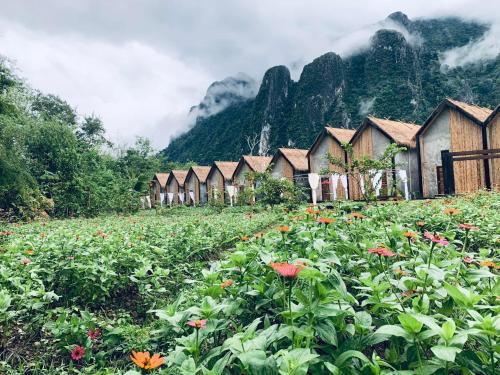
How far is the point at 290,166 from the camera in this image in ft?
84.3

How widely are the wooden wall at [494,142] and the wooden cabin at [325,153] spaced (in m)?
7.37

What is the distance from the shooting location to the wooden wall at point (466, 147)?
1683cm

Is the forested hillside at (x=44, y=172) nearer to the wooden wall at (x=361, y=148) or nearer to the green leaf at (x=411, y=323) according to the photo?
the wooden wall at (x=361, y=148)

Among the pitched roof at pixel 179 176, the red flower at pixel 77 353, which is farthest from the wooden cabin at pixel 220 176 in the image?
the red flower at pixel 77 353

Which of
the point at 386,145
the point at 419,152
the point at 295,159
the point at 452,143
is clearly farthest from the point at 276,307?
the point at 295,159

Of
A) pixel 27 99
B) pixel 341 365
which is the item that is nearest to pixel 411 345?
pixel 341 365

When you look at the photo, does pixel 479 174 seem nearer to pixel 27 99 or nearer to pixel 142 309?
pixel 142 309

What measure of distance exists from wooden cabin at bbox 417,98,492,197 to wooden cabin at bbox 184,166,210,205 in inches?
728

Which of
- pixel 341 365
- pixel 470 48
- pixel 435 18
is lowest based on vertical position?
pixel 341 365

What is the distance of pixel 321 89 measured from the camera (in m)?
60.6

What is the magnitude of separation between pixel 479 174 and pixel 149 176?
32385 mm

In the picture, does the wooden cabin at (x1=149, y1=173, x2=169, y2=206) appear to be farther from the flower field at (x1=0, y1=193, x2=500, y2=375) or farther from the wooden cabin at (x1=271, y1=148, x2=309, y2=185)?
the flower field at (x1=0, y1=193, x2=500, y2=375)

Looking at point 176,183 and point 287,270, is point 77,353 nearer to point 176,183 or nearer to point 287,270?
point 287,270

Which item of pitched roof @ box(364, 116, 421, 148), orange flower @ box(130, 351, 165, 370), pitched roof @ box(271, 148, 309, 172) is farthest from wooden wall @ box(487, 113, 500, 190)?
orange flower @ box(130, 351, 165, 370)
